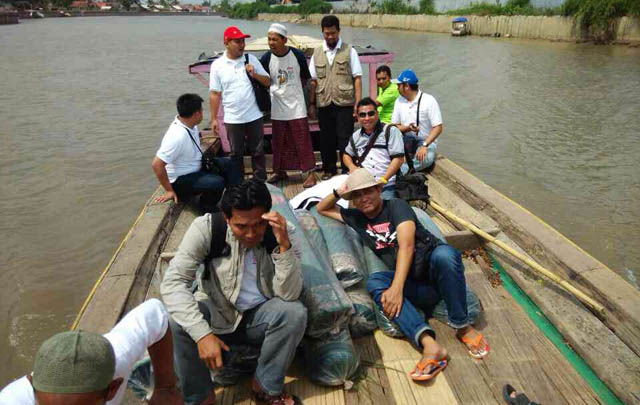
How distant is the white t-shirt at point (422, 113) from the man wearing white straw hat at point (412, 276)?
7.58ft

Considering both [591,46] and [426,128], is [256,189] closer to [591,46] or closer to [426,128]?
[426,128]

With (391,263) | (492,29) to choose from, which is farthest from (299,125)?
(492,29)

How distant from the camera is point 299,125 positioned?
16.1 feet

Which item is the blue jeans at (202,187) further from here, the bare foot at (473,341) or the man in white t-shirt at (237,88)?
the bare foot at (473,341)

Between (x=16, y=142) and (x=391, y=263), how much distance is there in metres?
10.4

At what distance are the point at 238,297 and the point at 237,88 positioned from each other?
9.07ft

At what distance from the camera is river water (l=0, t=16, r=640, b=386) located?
17.8 ft

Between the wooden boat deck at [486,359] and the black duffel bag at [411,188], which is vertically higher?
the black duffel bag at [411,188]

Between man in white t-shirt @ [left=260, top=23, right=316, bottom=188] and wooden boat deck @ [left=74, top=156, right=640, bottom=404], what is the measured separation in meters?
2.14

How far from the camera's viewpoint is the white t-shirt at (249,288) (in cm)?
225

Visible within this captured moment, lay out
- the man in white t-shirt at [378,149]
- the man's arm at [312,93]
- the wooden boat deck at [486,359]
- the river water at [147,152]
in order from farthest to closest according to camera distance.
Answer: the river water at [147,152], the man's arm at [312,93], the man in white t-shirt at [378,149], the wooden boat deck at [486,359]

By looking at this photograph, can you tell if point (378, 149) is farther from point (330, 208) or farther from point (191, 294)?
point (191, 294)

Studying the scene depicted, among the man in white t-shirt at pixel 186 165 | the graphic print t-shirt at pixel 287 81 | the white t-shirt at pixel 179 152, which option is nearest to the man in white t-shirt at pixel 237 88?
the graphic print t-shirt at pixel 287 81

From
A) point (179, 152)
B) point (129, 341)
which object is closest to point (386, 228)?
point (129, 341)
